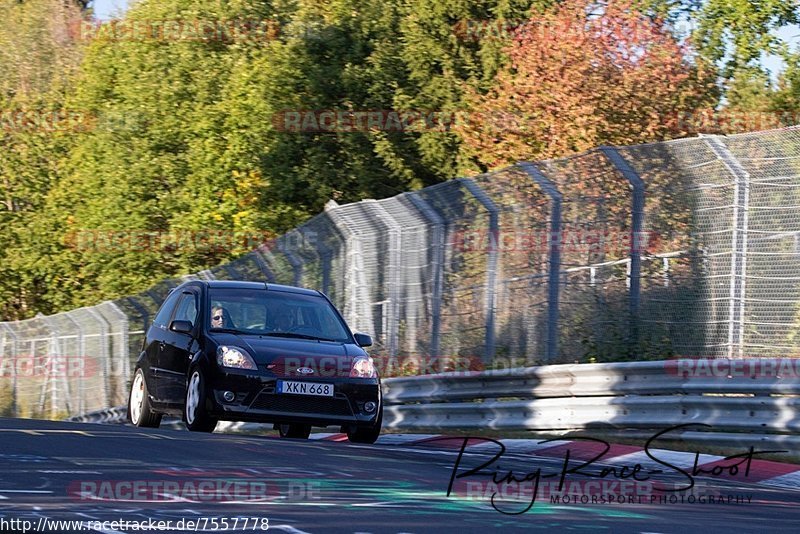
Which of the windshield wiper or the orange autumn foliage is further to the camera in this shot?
the orange autumn foliage

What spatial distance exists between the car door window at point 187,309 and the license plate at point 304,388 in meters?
1.60

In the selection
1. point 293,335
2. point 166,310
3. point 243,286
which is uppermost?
point 243,286

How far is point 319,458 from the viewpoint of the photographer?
34.3 feet

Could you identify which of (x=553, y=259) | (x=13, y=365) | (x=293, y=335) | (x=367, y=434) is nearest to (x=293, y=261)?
(x=553, y=259)

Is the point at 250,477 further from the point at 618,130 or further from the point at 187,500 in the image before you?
the point at 618,130

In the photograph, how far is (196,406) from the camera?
13.5m

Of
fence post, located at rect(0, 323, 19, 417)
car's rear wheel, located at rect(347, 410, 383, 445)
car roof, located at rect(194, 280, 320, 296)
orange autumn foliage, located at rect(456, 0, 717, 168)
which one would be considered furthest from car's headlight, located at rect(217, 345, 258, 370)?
fence post, located at rect(0, 323, 19, 417)

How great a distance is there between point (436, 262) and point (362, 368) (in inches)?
145

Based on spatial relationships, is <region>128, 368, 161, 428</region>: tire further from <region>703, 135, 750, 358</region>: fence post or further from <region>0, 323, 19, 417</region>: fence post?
<region>0, 323, 19, 417</region>: fence post

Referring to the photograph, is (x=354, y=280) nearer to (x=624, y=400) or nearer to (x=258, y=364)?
(x=258, y=364)

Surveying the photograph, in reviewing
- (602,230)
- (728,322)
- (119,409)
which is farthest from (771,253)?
A: (119,409)

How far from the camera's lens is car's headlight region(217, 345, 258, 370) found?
520 inches

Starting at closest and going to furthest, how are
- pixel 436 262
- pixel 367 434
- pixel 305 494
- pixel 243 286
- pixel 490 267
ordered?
1. pixel 305 494
2. pixel 367 434
3. pixel 243 286
4. pixel 490 267
5. pixel 436 262

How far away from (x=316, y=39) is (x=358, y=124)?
10.2 ft
